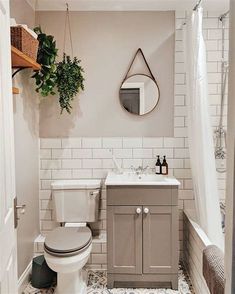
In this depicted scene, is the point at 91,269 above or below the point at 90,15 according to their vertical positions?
below

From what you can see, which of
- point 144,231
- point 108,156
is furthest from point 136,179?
point 144,231

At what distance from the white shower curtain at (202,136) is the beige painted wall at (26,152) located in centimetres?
141

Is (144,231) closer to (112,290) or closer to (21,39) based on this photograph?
(112,290)

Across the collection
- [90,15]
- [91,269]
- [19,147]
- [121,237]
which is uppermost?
[90,15]

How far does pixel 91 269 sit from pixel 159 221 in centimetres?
90

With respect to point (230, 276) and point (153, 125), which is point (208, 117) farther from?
point (230, 276)

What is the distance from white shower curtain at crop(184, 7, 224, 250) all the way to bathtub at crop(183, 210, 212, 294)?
105 millimetres

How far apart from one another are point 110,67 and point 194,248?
1851 mm

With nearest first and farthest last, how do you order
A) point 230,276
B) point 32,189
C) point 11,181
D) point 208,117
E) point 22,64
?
1. point 230,276
2. point 11,181
3. point 22,64
4. point 208,117
5. point 32,189

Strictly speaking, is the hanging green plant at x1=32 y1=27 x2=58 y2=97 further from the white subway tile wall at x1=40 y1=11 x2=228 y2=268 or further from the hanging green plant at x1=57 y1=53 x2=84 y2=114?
the white subway tile wall at x1=40 y1=11 x2=228 y2=268

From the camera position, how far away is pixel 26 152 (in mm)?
2617

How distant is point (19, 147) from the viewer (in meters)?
2.44

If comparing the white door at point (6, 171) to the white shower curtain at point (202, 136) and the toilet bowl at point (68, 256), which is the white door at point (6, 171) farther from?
the white shower curtain at point (202, 136)

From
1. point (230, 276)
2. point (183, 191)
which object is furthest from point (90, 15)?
point (230, 276)
